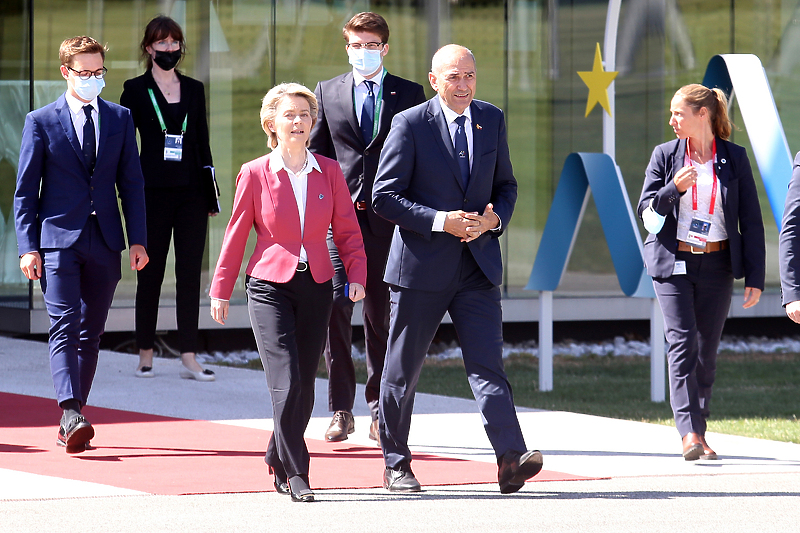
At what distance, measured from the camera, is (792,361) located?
42.6 ft

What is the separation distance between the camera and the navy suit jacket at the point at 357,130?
276 inches

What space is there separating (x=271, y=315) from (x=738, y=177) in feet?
9.13

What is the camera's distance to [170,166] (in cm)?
915

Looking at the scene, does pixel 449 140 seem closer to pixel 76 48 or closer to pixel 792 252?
pixel 792 252

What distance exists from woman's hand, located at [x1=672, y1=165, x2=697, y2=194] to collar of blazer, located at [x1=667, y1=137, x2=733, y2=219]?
19 centimetres

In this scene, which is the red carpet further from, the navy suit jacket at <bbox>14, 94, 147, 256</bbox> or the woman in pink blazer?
the navy suit jacket at <bbox>14, 94, 147, 256</bbox>

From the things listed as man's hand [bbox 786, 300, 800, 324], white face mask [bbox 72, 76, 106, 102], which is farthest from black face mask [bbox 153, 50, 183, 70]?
man's hand [bbox 786, 300, 800, 324]

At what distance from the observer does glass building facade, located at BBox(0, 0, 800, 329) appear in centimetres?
1297

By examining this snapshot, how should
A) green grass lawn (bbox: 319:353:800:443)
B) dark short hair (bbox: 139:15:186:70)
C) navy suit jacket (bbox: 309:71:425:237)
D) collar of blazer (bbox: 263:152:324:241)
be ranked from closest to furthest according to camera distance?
collar of blazer (bbox: 263:152:324:241), navy suit jacket (bbox: 309:71:425:237), green grass lawn (bbox: 319:353:800:443), dark short hair (bbox: 139:15:186:70)

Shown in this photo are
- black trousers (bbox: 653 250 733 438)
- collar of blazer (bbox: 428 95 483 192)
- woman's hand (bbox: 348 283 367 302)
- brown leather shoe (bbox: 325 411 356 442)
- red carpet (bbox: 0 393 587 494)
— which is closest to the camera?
woman's hand (bbox: 348 283 367 302)

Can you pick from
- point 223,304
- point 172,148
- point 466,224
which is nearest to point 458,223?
Result: point 466,224

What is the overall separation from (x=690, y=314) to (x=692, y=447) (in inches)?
27.2

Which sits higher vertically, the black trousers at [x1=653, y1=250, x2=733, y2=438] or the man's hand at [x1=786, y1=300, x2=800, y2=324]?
the man's hand at [x1=786, y1=300, x2=800, y2=324]

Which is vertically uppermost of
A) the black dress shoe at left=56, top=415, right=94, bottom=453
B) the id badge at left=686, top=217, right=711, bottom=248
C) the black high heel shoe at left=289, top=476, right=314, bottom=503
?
the id badge at left=686, top=217, right=711, bottom=248
